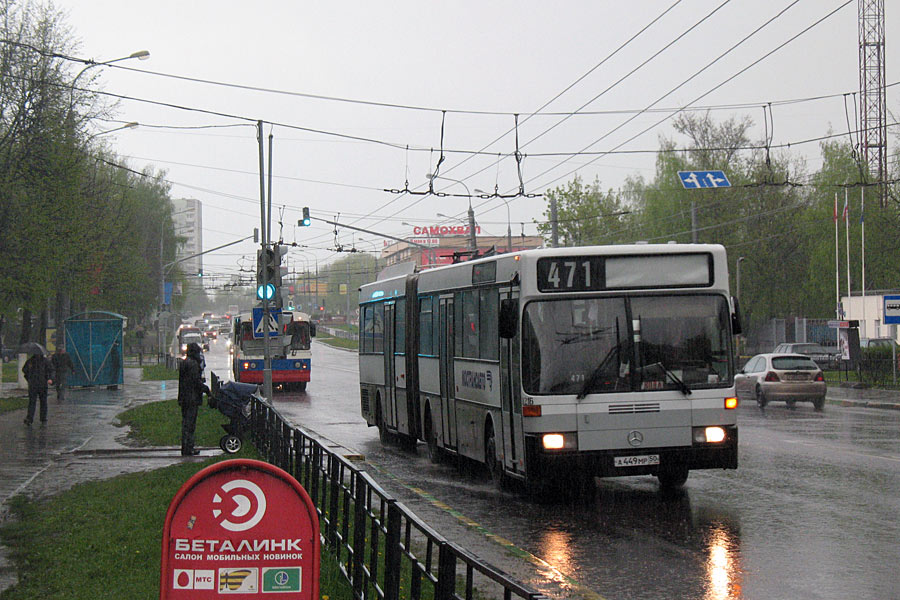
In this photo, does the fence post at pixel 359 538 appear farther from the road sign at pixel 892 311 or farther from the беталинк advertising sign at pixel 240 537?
the road sign at pixel 892 311

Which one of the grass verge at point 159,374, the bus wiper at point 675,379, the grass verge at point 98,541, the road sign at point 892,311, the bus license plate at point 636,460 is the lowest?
the grass verge at point 98,541

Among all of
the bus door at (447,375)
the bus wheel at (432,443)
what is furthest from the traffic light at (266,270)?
the bus door at (447,375)

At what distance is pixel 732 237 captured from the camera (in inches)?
2773

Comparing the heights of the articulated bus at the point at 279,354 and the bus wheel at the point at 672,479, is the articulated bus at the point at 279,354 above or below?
above

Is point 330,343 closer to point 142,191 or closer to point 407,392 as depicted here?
point 142,191

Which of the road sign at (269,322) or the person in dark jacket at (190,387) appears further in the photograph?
the road sign at (269,322)

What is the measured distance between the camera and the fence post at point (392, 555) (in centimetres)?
640

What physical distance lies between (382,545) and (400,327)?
1294cm

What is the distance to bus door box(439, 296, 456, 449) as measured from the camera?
16406 millimetres

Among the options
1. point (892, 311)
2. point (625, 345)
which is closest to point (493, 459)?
point (625, 345)

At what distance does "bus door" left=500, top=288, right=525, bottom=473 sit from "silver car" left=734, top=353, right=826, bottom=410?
62.6ft

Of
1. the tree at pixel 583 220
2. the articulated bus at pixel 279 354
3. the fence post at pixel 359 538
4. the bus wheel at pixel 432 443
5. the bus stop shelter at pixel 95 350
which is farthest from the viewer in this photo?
the tree at pixel 583 220

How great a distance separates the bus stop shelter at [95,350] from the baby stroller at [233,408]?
21.3 m

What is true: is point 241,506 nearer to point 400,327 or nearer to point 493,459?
point 493,459
